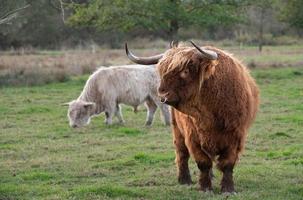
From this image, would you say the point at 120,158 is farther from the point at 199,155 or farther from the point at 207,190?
the point at 199,155

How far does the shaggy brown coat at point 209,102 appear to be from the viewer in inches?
293

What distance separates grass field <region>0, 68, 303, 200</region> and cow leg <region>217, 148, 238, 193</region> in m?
0.15

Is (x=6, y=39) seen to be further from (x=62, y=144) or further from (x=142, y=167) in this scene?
(x=142, y=167)

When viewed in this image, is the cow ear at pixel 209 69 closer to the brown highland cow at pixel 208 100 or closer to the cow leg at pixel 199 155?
the brown highland cow at pixel 208 100

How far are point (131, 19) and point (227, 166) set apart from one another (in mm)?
20376

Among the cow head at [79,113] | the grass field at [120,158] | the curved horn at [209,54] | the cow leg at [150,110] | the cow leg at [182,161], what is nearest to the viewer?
the curved horn at [209,54]

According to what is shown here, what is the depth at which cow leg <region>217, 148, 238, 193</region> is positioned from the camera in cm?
789

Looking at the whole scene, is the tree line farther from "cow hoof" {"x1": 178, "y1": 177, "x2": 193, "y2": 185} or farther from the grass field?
"cow hoof" {"x1": 178, "y1": 177, "x2": 193, "y2": 185}

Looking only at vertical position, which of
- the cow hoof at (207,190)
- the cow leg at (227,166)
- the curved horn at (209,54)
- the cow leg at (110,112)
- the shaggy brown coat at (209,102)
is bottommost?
the cow leg at (110,112)

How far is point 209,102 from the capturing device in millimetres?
7664

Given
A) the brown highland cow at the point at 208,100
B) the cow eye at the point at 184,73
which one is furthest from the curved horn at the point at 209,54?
the cow eye at the point at 184,73

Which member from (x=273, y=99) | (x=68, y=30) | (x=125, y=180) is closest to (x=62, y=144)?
(x=125, y=180)

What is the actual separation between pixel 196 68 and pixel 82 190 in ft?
7.07

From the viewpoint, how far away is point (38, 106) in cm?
1877
